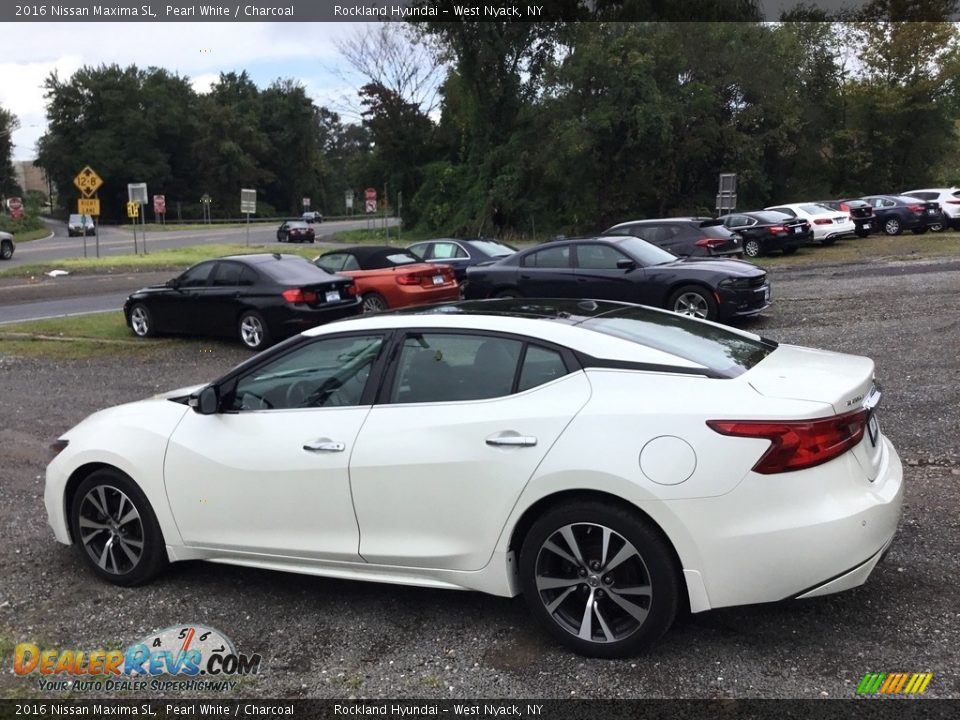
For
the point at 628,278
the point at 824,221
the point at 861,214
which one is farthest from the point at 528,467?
the point at 861,214

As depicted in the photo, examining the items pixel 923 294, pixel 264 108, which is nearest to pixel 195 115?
pixel 264 108

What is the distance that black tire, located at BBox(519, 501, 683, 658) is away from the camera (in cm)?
373

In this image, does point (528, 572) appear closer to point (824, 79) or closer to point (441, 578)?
point (441, 578)

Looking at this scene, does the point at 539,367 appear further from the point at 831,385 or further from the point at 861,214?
the point at 861,214

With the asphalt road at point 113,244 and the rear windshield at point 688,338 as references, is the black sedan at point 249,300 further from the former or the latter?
the asphalt road at point 113,244

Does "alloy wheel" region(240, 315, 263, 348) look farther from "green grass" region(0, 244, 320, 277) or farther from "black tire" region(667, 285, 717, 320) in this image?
"green grass" region(0, 244, 320, 277)

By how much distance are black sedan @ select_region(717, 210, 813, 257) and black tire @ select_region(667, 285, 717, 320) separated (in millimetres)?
15031

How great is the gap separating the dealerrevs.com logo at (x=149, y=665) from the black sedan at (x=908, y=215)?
3354cm

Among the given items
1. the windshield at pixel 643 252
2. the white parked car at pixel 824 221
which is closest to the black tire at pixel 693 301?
the windshield at pixel 643 252

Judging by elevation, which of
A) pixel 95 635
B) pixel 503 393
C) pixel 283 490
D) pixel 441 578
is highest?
pixel 503 393

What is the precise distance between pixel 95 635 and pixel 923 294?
51.2 feet

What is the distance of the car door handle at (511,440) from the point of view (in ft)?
12.8

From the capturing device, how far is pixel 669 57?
142ft

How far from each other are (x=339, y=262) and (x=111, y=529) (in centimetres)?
1232
